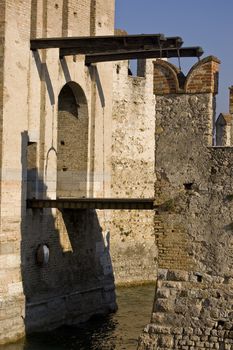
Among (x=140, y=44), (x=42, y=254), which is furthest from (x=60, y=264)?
(x=140, y=44)

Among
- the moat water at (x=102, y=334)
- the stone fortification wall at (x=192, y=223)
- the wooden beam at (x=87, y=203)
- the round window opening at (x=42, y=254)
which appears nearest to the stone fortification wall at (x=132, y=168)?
the moat water at (x=102, y=334)

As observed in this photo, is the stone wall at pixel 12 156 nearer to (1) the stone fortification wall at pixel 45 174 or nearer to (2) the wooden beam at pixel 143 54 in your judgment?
(1) the stone fortification wall at pixel 45 174

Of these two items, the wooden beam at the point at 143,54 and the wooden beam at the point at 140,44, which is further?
the wooden beam at the point at 143,54

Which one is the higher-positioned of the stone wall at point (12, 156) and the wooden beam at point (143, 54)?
the wooden beam at point (143, 54)

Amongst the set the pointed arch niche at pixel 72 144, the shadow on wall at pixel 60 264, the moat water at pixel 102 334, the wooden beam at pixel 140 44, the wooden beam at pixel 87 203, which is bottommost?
the moat water at pixel 102 334

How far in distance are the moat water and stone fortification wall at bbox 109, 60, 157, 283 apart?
13.3 feet

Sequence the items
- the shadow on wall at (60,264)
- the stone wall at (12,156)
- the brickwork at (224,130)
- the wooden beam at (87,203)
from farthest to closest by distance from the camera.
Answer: the brickwork at (224,130)
the shadow on wall at (60,264)
the stone wall at (12,156)
the wooden beam at (87,203)

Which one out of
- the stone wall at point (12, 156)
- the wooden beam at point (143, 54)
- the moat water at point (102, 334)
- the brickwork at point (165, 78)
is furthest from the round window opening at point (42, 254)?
the brickwork at point (165, 78)

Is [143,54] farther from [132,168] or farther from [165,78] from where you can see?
[132,168]

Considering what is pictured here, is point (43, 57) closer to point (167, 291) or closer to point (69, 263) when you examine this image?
point (69, 263)

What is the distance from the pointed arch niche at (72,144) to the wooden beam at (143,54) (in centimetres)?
97

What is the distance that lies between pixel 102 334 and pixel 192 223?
20.7 feet

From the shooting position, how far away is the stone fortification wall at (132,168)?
26.9 meters

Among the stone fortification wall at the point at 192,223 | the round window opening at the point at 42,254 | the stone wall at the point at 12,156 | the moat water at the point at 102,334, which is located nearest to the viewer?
the stone fortification wall at the point at 192,223
